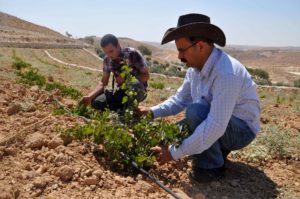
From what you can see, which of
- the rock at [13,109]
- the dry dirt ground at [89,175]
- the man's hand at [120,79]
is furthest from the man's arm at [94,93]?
the rock at [13,109]

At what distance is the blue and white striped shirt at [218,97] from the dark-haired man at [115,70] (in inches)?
64.3

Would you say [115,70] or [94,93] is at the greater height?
[115,70]

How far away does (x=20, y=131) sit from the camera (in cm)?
448

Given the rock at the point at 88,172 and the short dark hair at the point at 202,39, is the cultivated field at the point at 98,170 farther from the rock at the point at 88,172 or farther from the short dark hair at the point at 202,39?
the short dark hair at the point at 202,39

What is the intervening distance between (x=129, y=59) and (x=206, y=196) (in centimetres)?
247

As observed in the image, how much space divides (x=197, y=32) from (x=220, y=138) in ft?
3.19

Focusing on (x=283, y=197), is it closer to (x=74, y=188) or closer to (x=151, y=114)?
(x=151, y=114)

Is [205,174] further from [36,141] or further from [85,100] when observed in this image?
[85,100]

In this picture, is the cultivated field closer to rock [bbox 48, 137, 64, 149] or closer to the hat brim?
rock [bbox 48, 137, 64, 149]

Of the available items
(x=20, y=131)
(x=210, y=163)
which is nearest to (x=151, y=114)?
(x=210, y=163)

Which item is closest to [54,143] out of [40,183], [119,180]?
[40,183]

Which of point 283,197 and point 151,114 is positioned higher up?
point 151,114

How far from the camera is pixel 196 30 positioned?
3.35 metres

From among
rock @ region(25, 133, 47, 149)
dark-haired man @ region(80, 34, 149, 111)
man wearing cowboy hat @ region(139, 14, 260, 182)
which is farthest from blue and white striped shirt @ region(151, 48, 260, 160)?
dark-haired man @ region(80, 34, 149, 111)
